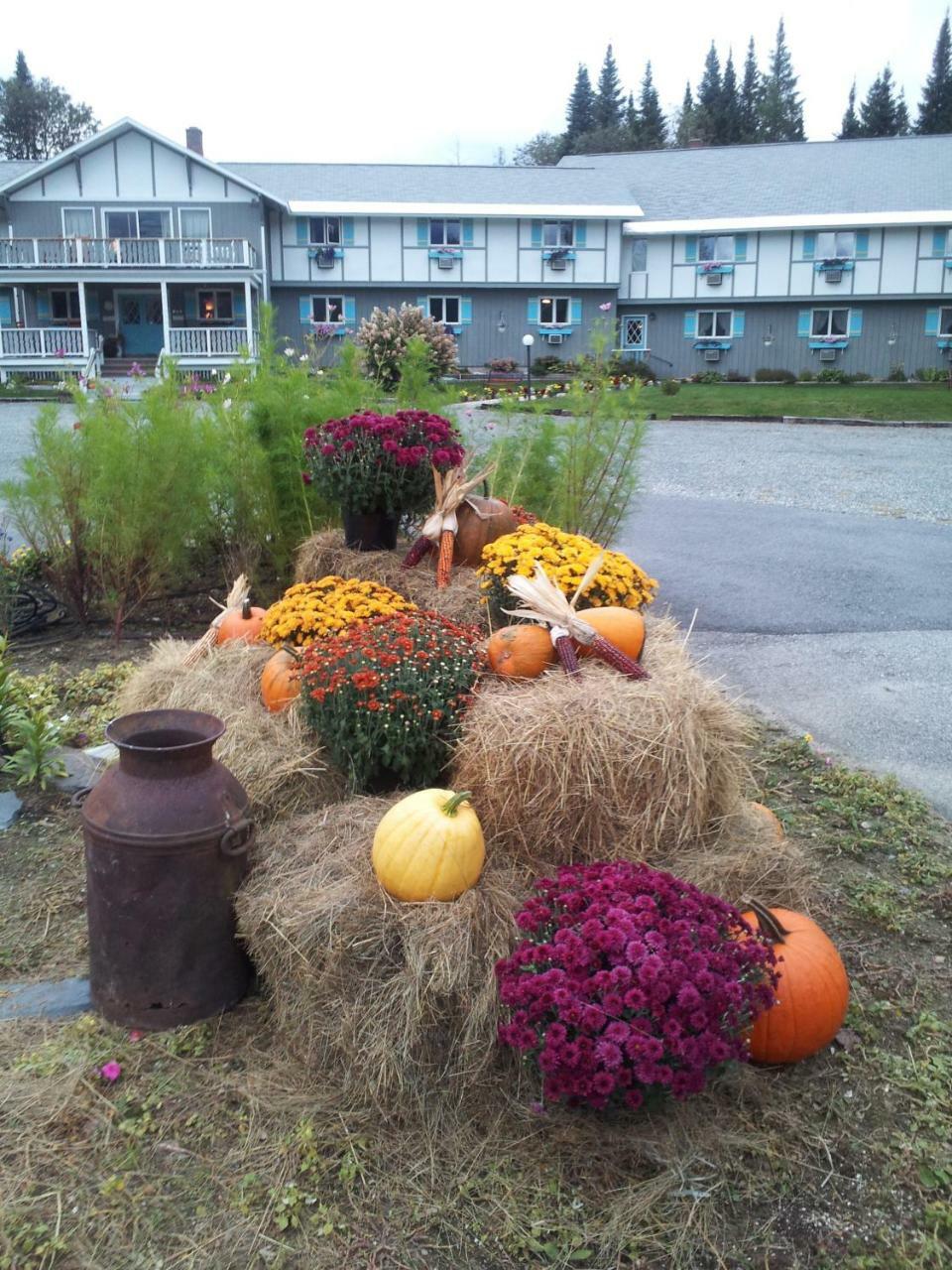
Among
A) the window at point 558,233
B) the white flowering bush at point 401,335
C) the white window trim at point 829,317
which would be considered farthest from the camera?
the white window trim at point 829,317

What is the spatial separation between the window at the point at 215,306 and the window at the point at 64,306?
12.2 ft

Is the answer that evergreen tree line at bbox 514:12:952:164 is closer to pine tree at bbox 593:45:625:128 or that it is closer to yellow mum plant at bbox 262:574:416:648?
pine tree at bbox 593:45:625:128

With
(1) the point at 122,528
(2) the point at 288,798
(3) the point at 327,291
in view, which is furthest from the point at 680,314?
(2) the point at 288,798

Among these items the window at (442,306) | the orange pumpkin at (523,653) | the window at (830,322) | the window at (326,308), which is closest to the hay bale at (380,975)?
the orange pumpkin at (523,653)

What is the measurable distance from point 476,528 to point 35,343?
2806 centimetres

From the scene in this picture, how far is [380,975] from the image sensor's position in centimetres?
262

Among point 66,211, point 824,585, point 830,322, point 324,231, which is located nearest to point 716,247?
point 830,322

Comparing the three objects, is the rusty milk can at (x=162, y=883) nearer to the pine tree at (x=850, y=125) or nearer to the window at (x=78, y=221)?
the window at (x=78, y=221)

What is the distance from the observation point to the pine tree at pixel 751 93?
69.2 metres

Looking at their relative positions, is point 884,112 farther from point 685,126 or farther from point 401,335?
point 401,335

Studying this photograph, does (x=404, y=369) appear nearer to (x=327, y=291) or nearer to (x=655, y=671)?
(x=655, y=671)

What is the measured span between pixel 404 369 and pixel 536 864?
15.6ft

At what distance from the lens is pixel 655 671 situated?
354cm

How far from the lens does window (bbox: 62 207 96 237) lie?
31828 mm
